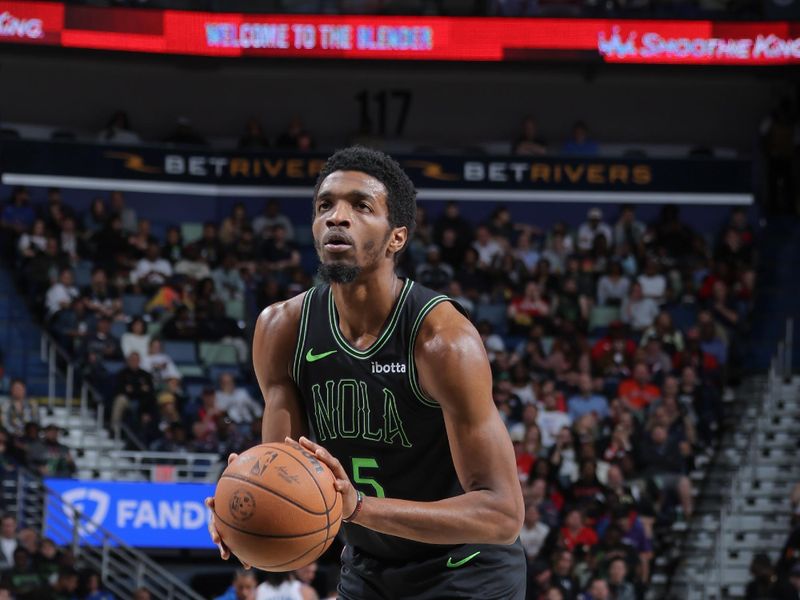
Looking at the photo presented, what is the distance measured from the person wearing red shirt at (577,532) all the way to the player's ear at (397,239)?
9.43m

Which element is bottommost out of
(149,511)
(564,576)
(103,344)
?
(564,576)

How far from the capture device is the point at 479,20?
2023cm

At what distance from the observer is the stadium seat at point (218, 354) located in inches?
685

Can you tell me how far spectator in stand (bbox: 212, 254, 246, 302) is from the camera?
18.3 metres

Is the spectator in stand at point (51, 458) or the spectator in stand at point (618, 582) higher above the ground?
the spectator in stand at point (51, 458)

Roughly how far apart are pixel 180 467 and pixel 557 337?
543cm

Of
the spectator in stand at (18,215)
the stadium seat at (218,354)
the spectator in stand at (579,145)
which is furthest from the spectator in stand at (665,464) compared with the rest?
the spectator in stand at (18,215)

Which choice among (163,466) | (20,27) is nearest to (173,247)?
(20,27)

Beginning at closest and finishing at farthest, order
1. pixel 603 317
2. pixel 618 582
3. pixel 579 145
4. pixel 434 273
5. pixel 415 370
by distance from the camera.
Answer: pixel 415 370 → pixel 618 582 → pixel 434 273 → pixel 603 317 → pixel 579 145

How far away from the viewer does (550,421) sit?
15.7 m

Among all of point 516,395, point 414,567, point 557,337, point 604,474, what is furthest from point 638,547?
point 414,567

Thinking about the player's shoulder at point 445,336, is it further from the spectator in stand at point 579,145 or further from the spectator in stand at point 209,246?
the spectator in stand at point 579,145

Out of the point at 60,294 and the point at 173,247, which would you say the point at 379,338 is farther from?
the point at 173,247

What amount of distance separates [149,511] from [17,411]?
2.05 m
